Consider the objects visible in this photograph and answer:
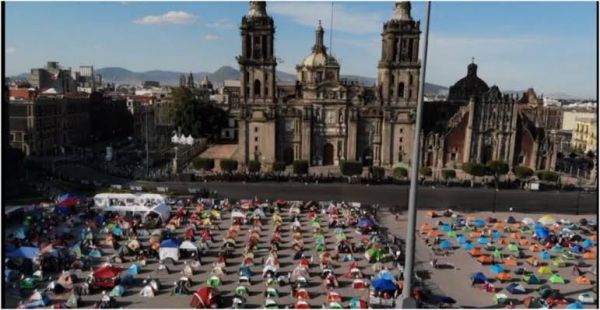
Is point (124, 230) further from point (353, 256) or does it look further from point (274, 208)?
point (353, 256)

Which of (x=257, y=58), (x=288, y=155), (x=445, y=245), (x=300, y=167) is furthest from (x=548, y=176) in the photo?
(x=257, y=58)

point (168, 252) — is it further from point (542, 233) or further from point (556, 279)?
point (542, 233)

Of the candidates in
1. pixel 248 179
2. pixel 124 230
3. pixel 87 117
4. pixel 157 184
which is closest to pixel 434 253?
pixel 124 230

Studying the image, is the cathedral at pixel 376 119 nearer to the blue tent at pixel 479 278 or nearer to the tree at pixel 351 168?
the tree at pixel 351 168

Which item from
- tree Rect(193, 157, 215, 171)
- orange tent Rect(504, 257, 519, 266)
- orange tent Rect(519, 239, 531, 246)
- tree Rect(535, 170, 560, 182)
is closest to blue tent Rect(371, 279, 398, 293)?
orange tent Rect(504, 257, 519, 266)

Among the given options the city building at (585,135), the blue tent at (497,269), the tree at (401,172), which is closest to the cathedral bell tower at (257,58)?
the tree at (401,172)

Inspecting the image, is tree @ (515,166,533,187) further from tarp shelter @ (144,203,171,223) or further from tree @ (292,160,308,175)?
tarp shelter @ (144,203,171,223)
